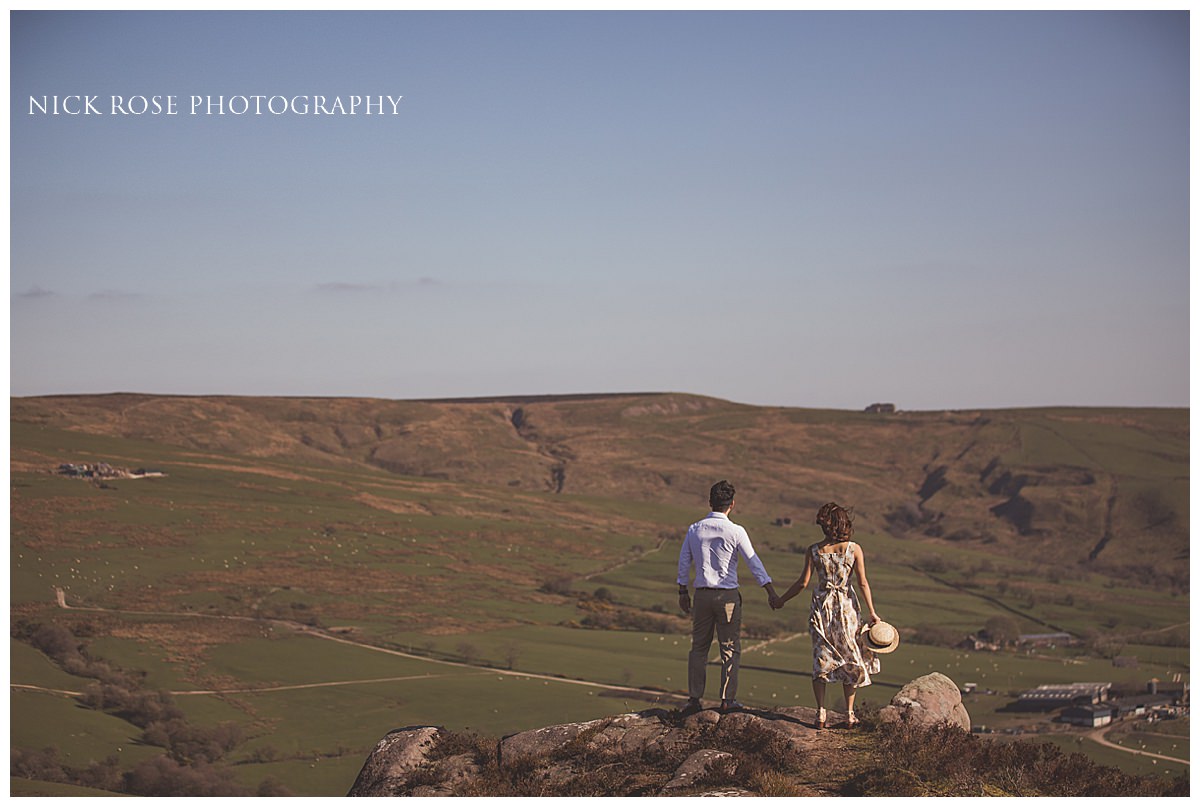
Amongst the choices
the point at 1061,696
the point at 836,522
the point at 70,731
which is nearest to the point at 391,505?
the point at 70,731

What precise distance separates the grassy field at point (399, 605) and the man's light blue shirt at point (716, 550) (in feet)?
147

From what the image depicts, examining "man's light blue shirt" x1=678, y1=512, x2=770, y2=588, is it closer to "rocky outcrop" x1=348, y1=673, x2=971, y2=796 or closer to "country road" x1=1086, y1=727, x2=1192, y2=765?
"rocky outcrop" x1=348, y1=673, x2=971, y2=796

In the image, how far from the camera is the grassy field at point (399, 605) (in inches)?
2852

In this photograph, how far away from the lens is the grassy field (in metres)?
72.4

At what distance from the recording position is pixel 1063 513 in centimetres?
18788

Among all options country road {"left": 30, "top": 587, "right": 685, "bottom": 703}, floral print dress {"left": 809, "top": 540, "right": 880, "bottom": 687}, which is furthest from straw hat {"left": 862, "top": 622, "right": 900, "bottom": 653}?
country road {"left": 30, "top": 587, "right": 685, "bottom": 703}

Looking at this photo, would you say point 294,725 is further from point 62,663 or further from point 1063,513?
point 1063,513

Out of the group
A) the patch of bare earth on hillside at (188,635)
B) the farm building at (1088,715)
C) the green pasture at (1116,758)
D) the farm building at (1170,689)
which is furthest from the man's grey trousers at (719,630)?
the farm building at (1170,689)

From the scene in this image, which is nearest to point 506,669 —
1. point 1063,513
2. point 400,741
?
point 400,741

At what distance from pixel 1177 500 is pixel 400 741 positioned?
18292 centimetres

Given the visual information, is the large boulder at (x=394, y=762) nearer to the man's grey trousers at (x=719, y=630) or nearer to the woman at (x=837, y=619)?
the man's grey trousers at (x=719, y=630)

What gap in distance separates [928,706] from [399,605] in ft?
327

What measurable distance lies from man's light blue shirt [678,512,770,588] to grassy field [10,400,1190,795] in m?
45.0

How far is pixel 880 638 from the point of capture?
14.2 meters
